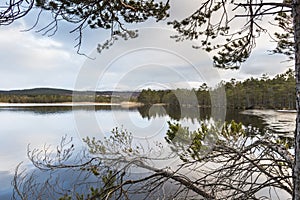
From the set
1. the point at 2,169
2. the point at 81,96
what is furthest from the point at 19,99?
the point at 81,96

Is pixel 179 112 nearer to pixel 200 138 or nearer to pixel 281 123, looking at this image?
→ pixel 200 138

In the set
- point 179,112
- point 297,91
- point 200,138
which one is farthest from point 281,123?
point 297,91

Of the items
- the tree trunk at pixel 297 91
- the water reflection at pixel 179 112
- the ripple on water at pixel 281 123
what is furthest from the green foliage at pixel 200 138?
the ripple on water at pixel 281 123

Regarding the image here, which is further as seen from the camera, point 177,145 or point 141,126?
point 141,126

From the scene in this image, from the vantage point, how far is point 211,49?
2660 mm

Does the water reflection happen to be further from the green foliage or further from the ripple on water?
the ripple on water

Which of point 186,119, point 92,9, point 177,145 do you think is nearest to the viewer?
point 92,9

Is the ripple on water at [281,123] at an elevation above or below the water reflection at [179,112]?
below

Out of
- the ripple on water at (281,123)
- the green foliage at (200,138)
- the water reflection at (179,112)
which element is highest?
the water reflection at (179,112)

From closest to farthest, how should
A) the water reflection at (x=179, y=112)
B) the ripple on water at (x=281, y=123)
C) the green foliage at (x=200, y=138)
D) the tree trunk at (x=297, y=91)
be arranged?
the tree trunk at (x=297, y=91)
the green foliage at (x=200, y=138)
the water reflection at (x=179, y=112)
the ripple on water at (x=281, y=123)

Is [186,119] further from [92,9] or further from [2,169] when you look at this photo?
[2,169]

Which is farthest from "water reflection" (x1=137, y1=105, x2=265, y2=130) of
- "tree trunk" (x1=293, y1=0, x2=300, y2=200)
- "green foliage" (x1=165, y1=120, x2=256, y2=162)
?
"tree trunk" (x1=293, y1=0, x2=300, y2=200)

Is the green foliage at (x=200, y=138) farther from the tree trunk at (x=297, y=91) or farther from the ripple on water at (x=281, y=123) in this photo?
the ripple on water at (x=281, y=123)

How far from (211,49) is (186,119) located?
415 cm
